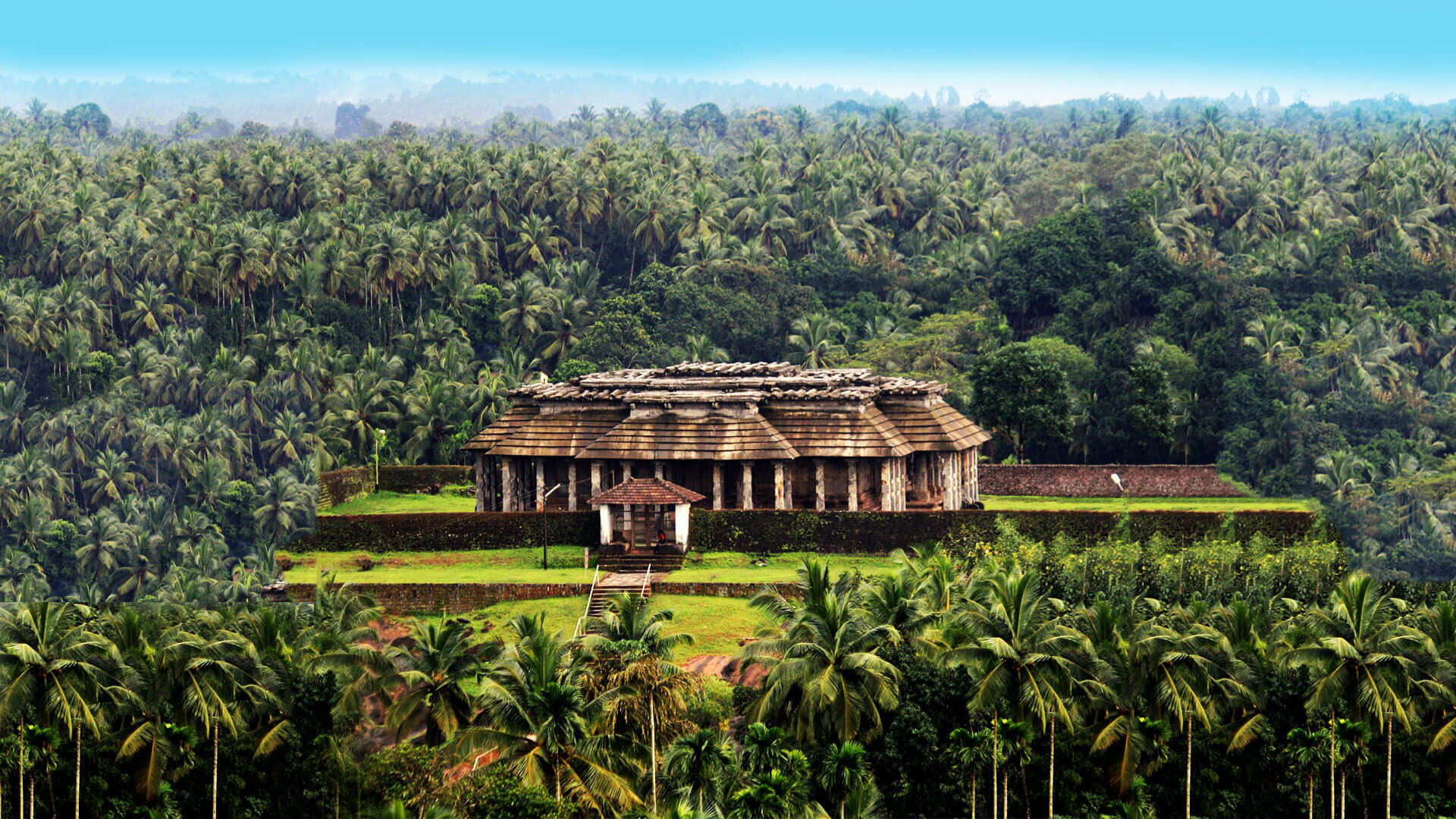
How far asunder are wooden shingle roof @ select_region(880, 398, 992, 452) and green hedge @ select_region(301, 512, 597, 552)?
10.8 meters

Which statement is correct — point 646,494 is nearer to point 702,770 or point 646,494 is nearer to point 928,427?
point 928,427

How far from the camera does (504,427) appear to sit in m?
58.4

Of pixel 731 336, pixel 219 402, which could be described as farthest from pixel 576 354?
pixel 219 402

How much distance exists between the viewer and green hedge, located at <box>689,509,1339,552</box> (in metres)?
51.1

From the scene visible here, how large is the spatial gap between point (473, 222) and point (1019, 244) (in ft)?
115

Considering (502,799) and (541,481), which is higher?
(541,481)

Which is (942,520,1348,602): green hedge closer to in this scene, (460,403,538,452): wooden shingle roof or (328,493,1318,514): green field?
(328,493,1318,514): green field

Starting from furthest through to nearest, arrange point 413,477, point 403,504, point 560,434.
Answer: point 413,477 → point 403,504 → point 560,434

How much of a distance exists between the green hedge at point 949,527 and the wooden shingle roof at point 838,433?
2.99 meters

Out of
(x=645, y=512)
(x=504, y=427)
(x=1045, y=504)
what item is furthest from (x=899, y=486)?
(x=504, y=427)

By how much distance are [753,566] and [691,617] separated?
583 centimetres

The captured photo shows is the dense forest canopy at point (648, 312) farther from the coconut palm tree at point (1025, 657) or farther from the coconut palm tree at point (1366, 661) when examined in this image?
the coconut palm tree at point (1025, 657)

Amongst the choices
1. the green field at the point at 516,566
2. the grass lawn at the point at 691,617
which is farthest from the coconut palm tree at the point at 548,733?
the green field at the point at 516,566

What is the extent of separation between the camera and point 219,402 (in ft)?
306
